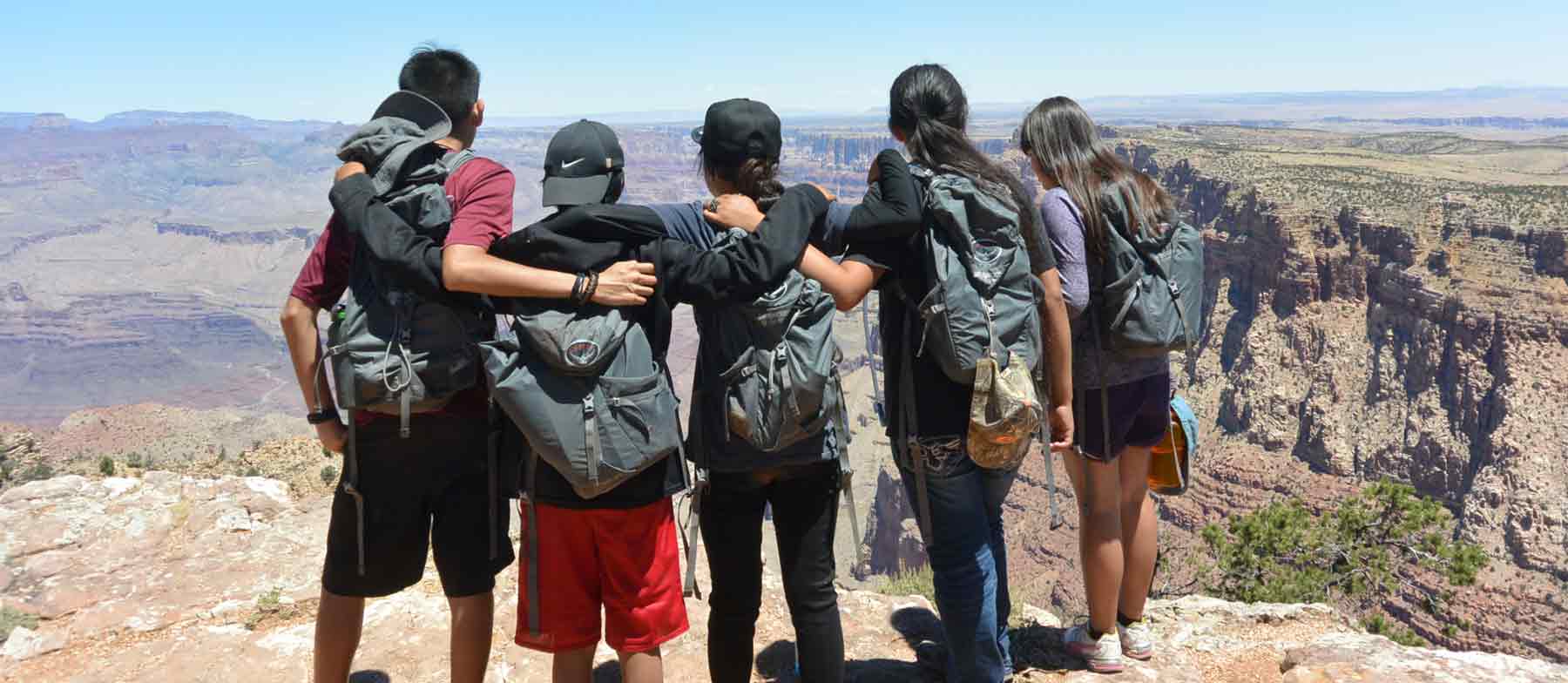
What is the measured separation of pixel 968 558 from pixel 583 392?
114 centimetres

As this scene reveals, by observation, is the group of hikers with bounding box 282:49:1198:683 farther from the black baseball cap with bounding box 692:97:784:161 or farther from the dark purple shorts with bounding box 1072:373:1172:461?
the dark purple shorts with bounding box 1072:373:1172:461

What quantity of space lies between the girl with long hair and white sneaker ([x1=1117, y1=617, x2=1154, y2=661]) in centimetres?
10

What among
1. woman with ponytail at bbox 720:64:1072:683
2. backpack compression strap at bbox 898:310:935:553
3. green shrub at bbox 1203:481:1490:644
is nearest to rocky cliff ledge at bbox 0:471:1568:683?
woman with ponytail at bbox 720:64:1072:683

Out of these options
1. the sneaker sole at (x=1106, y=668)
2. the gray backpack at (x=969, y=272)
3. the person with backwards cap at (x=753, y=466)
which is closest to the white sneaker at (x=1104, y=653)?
the sneaker sole at (x=1106, y=668)

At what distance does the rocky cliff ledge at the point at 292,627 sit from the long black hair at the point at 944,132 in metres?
1.65

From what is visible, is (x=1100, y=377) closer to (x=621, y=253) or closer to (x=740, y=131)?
(x=740, y=131)

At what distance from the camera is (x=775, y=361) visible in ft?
7.12

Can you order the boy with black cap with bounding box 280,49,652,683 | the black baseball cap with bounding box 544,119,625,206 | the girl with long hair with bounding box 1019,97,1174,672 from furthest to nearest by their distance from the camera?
the girl with long hair with bounding box 1019,97,1174,672, the boy with black cap with bounding box 280,49,652,683, the black baseball cap with bounding box 544,119,625,206

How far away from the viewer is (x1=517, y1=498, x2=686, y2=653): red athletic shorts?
2240 millimetres

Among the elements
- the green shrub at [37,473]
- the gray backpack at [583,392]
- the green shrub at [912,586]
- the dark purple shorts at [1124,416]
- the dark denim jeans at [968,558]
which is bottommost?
the green shrub at [37,473]

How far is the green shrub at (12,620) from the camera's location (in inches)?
151

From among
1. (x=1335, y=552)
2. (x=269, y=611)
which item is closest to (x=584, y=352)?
(x=269, y=611)

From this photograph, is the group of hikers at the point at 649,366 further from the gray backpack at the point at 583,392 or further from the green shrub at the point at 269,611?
the green shrub at the point at 269,611

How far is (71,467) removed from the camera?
8.34 metres
